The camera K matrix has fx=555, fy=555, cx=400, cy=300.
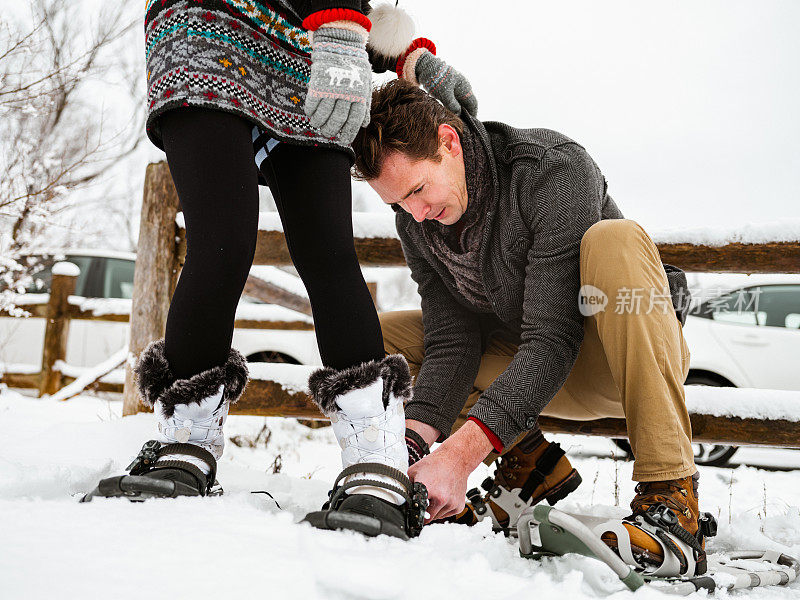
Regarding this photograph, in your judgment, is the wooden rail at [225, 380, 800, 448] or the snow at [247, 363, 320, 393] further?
the snow at [247, 363, 320, 393]

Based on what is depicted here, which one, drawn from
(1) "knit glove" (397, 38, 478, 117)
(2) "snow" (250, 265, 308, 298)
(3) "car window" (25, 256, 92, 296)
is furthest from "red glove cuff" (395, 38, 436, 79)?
(3) "car window" (25, 256, 92, 296)

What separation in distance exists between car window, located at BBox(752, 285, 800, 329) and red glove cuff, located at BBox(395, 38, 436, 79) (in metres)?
3.11

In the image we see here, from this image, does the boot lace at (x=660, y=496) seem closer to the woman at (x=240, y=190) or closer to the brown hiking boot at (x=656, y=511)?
the brown hiking boot at (x=656, y=511)

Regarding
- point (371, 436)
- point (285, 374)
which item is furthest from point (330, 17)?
point (285, 374)

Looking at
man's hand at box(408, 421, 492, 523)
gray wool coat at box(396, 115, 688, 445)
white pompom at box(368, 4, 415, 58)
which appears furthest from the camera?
white pompom at box(368, 4, 415, 58)

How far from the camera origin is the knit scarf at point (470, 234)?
1.46m

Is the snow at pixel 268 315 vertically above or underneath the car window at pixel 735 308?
underneath

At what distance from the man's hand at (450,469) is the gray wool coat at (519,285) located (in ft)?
0.15

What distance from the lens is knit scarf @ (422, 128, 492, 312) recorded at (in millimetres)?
1462

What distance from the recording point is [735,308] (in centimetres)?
372

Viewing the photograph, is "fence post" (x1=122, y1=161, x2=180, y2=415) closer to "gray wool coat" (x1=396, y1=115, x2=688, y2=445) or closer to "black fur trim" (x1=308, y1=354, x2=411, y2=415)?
"gray wool coat" (x1=396, y1=115, x2=688, y2=445)

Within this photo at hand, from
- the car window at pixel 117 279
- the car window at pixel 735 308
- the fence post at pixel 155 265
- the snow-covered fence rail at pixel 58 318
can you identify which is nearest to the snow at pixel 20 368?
the snow-covered fence rail at pixel 58 318

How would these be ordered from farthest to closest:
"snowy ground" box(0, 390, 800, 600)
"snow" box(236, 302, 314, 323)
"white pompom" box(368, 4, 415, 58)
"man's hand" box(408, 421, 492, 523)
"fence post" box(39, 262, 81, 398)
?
"fence post" box(39, 262, 81, 398) < "snow" box(236, 302, 314, 323) < "white pompom" box(368, 4, 415, 58) < "man's hand" box(408, 421, 492, 523) < "snowy ground" box(0, 390, 800, 600)

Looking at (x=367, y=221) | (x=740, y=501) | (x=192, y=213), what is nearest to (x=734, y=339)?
(x=740, y=501)
